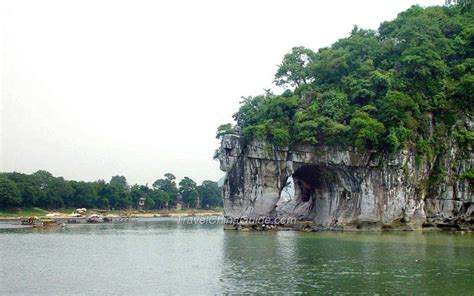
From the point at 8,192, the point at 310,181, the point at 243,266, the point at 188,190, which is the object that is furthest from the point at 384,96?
the point at 188,190

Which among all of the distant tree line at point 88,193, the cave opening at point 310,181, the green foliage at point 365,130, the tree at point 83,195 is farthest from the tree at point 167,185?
the green foliage at point 365,130

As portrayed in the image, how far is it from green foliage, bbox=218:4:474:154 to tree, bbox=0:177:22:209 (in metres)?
38.7

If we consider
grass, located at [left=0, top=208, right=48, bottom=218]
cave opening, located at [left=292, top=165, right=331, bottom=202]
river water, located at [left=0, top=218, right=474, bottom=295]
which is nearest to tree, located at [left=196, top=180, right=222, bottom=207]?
grass, located at [left=0, top=208, right=48, bottom=218]

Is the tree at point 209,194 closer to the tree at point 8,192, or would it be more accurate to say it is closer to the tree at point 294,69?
the tree at point 8,192

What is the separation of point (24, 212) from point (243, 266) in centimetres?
6386

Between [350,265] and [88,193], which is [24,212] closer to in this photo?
[88,193]

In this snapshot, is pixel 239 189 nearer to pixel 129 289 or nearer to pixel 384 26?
pixel 384 26

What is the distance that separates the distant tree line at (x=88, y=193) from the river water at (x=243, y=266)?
42.2m

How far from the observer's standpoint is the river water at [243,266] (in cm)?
1912

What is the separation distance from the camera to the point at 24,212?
79188mm

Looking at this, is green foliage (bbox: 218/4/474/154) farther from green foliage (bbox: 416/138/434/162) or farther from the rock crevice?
the rock crevice

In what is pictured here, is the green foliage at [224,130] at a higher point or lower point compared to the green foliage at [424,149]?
higher

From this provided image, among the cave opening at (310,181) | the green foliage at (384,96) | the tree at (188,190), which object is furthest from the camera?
the tree at (188,190)

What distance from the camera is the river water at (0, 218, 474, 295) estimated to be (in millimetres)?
19125
